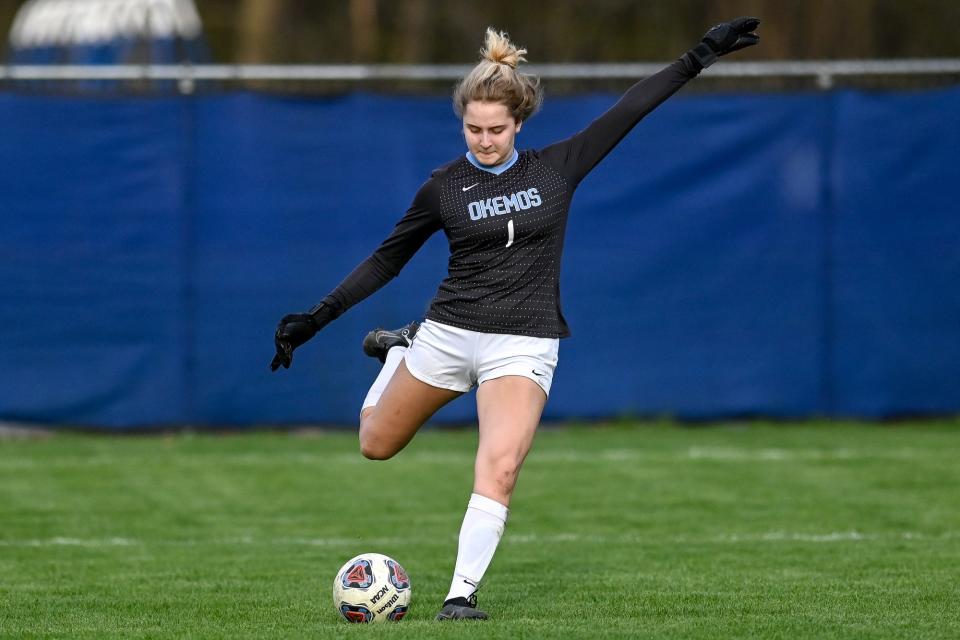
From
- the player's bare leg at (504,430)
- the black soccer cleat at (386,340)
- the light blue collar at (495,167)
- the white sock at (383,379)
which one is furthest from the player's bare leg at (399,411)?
the light blue collar at (495,167)

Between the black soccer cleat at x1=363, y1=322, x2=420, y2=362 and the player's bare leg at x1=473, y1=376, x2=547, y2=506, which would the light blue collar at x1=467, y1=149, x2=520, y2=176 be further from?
the black soccer cleat at x1=363, y1=322, x2=420, y2=362

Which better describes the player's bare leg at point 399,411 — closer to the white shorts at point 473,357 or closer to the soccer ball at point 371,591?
the white shorts at point 473,357

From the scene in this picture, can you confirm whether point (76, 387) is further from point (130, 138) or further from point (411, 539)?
point (411, 539)

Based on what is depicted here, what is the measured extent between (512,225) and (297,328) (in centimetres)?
101

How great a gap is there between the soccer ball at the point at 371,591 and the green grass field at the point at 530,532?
11cm

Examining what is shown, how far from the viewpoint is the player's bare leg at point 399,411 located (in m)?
6.38

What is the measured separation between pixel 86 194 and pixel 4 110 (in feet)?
3.11

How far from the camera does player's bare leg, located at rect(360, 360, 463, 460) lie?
6.38 meters

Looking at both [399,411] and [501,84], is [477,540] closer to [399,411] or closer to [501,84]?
[399,411]

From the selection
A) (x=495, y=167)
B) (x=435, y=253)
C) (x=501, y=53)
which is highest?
(x=501, y=53)

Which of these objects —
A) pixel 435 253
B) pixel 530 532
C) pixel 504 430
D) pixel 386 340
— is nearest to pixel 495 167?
pixel 504 430

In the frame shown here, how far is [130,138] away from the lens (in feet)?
42.9

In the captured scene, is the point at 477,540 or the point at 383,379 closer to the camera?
the point at 477,540

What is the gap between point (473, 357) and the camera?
6211mm
